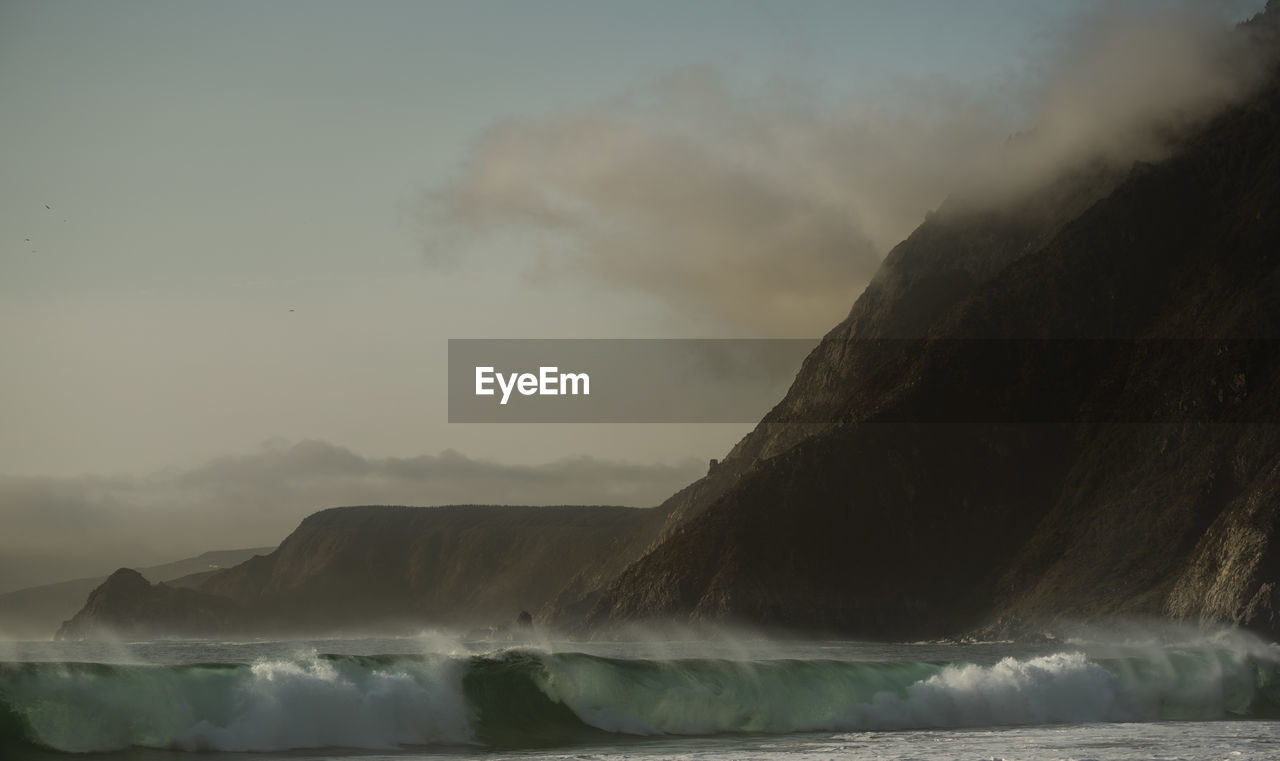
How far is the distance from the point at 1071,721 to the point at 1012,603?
103 m

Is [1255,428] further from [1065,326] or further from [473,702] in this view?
[473,702]

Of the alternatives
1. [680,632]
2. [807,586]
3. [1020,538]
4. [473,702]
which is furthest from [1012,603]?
[473,702]

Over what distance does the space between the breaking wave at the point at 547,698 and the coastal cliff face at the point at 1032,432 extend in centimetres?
9084

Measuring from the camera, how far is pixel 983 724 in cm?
3831

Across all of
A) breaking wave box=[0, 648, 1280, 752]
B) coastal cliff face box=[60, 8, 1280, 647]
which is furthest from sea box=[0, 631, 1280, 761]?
coastal cliff face box=[60, 8, 1280, 647]

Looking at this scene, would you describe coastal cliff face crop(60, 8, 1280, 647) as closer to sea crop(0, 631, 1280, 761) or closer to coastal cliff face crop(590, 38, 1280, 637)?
coastal cliff face crop(590, 38, 1280, 637)

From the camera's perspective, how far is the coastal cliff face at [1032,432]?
137375mm

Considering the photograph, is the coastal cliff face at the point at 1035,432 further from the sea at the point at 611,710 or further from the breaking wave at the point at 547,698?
the sea at the point at 611,710

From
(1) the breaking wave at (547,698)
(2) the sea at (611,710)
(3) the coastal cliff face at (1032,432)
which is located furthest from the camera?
(3) the coastal cliff face at (1032,432)

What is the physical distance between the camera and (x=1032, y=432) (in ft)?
528

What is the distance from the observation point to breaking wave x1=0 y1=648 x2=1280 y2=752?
30.5m

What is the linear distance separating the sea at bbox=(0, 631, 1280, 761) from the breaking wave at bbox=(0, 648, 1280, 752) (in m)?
0.05

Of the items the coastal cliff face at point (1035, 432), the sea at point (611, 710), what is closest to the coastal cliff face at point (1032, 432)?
the coastal cliff face at point (1035, 432)

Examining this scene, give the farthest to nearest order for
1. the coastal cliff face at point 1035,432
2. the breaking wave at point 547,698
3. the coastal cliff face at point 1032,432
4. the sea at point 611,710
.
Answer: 1. the coastal cliff face at point 1032,432
2. the coastal cliff face at point 1035,432
3. the breaking wave at point 547,698
4. the sea at point 611,710
